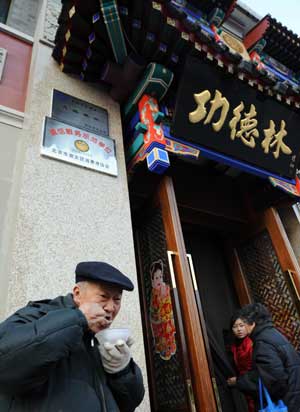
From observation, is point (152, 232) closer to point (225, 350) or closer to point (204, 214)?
point (204, 214)

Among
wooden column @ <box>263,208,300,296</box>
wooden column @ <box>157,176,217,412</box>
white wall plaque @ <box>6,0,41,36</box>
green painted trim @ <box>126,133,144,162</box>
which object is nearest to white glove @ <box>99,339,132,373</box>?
wooden column @ <box>157,176,217,412</box>

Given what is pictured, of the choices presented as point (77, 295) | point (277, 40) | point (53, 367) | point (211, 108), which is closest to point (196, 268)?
point (211, 108)

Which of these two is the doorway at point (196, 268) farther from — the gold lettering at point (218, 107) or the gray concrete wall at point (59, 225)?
the gold lettering at point (218, 107)

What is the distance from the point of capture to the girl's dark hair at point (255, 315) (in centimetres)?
288

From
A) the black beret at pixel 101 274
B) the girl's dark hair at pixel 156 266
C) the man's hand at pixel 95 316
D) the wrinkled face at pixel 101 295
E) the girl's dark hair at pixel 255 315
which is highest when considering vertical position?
the girl's dark hair at pixel 156 266

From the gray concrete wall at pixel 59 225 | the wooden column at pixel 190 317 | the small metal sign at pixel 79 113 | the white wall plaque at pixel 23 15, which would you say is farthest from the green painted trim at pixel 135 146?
the white wall plaque at pixel 23 15

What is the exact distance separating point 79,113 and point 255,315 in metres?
2.82

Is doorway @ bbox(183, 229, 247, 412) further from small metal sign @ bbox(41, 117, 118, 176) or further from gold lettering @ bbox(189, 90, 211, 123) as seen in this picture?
small metal sign @ bbox(41, 117, 118, 176)

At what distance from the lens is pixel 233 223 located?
473cm

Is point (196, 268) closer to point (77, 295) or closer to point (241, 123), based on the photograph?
point (241, 123)

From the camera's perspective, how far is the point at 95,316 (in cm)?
126

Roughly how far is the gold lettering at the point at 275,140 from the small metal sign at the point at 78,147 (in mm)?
2181

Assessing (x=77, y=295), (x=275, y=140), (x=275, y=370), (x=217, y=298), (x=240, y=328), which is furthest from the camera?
(x=217, y=298)

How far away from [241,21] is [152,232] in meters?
7.86
